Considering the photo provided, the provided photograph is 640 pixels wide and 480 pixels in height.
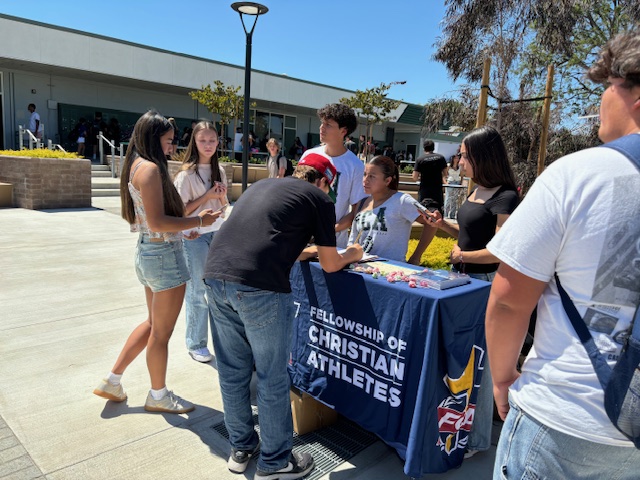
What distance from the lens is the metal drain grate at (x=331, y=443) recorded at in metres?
2.59

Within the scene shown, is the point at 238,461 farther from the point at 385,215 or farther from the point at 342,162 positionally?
the point at 342,162

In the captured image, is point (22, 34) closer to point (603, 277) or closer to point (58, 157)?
point (58, 157)

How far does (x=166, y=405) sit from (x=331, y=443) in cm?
110

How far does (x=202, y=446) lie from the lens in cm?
272

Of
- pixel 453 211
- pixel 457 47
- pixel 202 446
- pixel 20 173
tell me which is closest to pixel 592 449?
pixel 202 446

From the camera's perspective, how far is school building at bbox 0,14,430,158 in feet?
52.5

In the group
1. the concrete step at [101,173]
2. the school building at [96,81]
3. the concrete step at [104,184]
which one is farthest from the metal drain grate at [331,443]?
the school building at [96,81]

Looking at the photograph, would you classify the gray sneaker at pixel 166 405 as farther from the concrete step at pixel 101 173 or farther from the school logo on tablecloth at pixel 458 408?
the concrete step at pixel 101 173

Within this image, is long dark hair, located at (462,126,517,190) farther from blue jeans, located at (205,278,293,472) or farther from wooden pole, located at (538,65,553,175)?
wooden pole, located at (538,65,553,175)

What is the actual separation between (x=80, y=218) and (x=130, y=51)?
34.9 feet

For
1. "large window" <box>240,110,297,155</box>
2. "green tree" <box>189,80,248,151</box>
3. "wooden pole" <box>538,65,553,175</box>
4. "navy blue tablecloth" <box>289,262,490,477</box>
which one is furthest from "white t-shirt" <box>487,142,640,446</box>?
"large window" <box>240,110,297,155</box>

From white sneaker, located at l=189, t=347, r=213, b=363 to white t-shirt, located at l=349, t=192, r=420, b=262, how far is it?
1.67 meters

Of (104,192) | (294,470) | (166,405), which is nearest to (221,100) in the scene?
(104,192)

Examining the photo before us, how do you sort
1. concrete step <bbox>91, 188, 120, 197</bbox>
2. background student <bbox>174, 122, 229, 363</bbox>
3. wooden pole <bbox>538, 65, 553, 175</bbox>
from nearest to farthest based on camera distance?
background student <bbox>174, 122, 229, 363</bbox>
wooden pole <bbox>538, 65, 553, 175</bbox>
concrete step <bbox>91, 188, 120, 197</bbox>
